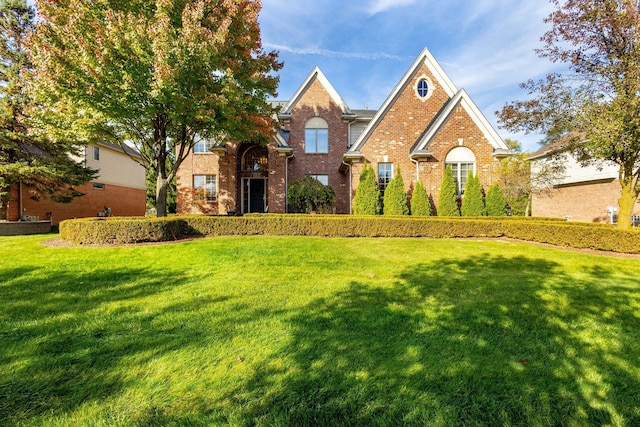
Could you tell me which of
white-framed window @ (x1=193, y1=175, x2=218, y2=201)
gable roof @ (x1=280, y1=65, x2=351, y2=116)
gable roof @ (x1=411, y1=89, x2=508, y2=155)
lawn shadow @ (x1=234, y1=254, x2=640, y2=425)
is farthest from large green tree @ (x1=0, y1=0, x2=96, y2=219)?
gable roof @ (x1=411, y1=89, x2=508, y2=155)

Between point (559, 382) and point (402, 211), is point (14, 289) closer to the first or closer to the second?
point (559, 382)

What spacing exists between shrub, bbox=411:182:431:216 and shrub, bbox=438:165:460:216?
0.63 m

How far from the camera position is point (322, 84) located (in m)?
18.3

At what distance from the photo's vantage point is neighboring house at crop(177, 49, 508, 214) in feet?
47.0

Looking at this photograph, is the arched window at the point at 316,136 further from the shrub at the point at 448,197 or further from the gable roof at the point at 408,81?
the shrub at the point at 448,197

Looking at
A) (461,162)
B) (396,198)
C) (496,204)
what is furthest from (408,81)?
(496,204)

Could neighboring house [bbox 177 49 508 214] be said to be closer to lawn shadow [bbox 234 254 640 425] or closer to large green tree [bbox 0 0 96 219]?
large green tree [bbox 0 0 96 219]

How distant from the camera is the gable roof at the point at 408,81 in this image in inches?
597

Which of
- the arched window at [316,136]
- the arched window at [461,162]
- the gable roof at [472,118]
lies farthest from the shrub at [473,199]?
the arched window at [316,136]

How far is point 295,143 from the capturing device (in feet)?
59.8

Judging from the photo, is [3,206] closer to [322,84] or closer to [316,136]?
[316,136]

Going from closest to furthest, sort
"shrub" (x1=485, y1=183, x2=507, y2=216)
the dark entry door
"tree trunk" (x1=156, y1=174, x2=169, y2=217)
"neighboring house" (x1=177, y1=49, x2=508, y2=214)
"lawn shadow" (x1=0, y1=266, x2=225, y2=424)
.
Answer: "lawn shadow" (x1=0, y1=266, x2=225, y2=424) < "tree trunk" (x1=156, y1=174, x2=169, y2=217) < "shrub" (x1=485, y1=183, x2=507, y2=216) < "neighboring house" (x1=177, y1=49, x2=508, y2=214) < the dark entry door

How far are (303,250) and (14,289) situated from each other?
5.77 m

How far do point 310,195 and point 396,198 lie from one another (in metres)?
4.89
